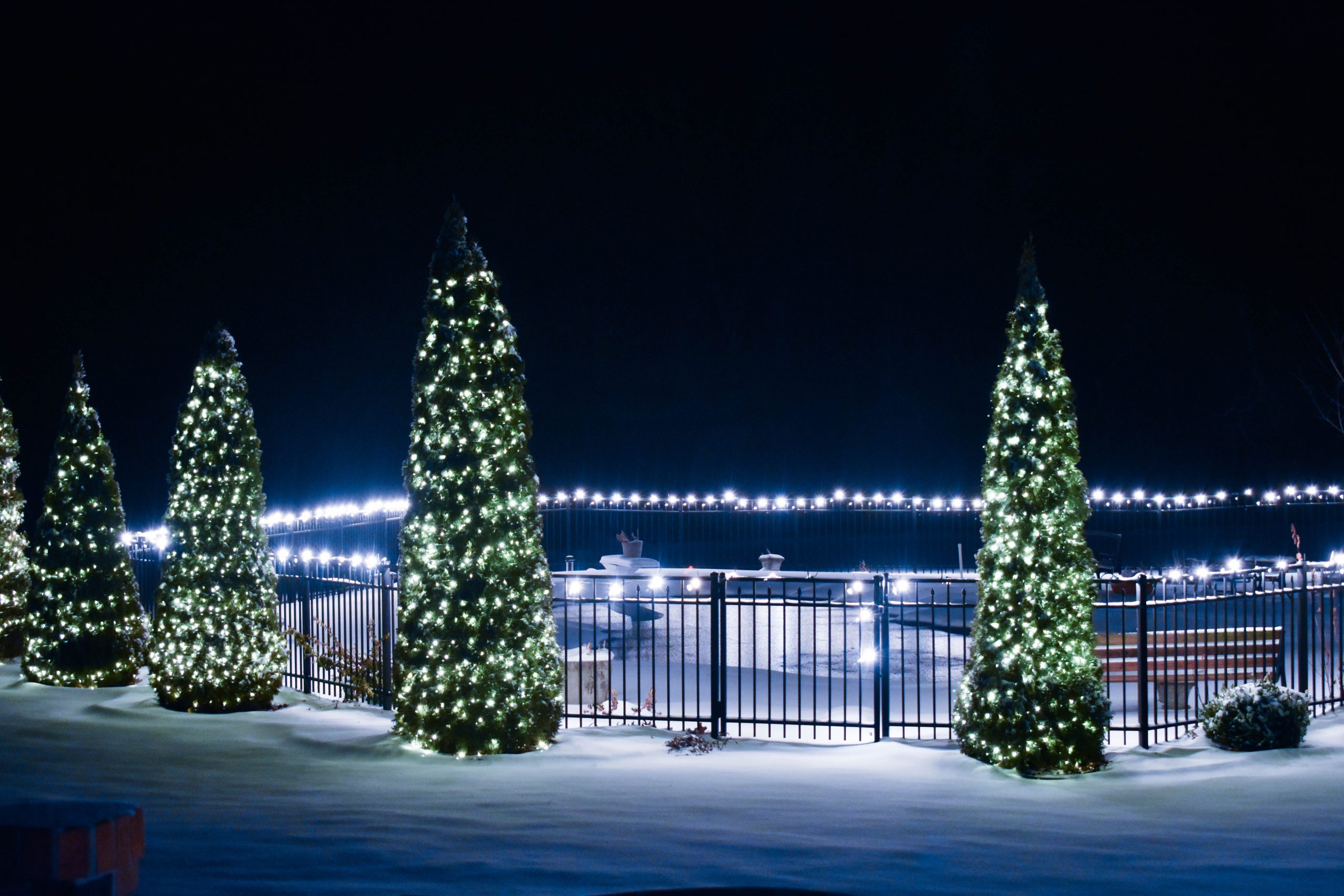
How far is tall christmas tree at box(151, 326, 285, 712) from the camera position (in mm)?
9375

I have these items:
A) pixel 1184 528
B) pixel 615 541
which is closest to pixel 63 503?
pixel 615 541

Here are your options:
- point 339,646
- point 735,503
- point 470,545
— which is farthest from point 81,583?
point 735,503

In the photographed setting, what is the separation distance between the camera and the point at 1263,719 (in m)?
8.01

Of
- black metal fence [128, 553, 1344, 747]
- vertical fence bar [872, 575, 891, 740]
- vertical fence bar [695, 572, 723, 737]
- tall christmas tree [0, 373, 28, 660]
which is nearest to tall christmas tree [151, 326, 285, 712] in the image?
black metal fence [128, 553, 1344, 747]

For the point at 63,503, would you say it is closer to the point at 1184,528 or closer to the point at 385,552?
the point at 385,552

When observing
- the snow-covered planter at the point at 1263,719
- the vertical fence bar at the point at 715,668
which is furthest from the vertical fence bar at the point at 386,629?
the snow-covered planter at the point at 1263,719

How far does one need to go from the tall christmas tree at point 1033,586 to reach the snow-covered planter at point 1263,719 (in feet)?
4.50

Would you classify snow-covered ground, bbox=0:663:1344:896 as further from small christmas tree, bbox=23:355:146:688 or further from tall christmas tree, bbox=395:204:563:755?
small christmas tree, bbox=23:355:146:688

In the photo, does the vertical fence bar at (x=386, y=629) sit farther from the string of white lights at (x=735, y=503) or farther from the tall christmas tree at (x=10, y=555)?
the string of white lights at (x=735, y=503)

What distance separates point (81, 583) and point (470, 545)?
5619 mm

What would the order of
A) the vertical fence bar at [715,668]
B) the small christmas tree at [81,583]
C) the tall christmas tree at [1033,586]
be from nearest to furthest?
the tall christmas tree at [1033,586]
the vertical fence bar at [715,668]
the small christmas tree at [81,583]

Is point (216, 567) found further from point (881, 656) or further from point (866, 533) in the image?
point (866, 533)

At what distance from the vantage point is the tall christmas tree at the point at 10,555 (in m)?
12.3

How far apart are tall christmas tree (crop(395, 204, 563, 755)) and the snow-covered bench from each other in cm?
572
